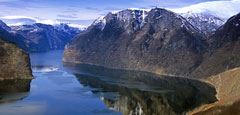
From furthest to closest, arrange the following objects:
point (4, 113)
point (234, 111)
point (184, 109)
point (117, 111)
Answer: point (184, 109), point (117, 111), point (4, 113), point (234, 111)

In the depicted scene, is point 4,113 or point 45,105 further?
point 45,105

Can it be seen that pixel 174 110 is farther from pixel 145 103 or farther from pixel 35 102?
pixel 35 102

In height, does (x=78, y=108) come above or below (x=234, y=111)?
below

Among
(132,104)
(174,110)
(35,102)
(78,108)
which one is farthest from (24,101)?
(174,110)

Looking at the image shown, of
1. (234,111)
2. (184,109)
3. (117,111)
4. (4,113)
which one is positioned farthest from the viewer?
(184,109)

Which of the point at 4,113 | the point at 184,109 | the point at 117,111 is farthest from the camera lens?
the point at 184,109

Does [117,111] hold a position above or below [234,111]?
below

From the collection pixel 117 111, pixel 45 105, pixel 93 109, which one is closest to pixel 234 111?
pixel 117 111

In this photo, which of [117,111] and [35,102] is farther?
[35,102]

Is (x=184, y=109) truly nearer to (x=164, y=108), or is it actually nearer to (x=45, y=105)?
(x=164, y=108)
